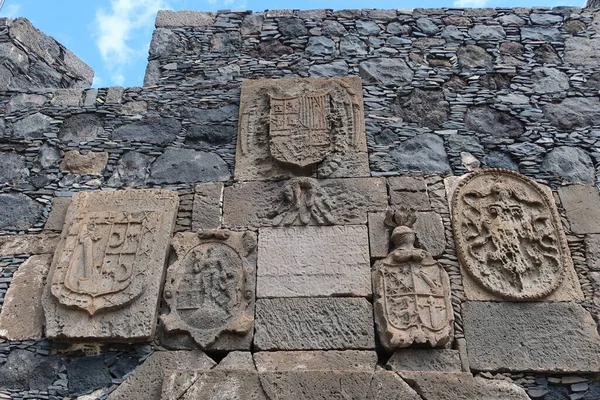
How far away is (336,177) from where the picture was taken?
4.12m

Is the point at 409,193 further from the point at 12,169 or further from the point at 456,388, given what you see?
the point at 12,169

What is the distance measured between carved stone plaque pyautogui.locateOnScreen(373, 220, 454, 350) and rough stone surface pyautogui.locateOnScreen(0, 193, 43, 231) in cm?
250

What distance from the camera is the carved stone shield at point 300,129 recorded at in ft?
13.6

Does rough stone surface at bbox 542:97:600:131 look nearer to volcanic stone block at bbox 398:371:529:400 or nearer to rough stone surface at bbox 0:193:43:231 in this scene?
volcanic stone block at bbox 398:371:529:400

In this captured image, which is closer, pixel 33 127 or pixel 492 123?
pixel 492 123

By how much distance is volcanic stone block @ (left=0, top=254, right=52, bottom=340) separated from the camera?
141 inches

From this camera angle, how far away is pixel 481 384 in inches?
125

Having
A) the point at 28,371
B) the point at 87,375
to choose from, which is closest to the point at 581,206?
the point at 87,375

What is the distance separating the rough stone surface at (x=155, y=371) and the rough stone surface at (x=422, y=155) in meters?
1.99

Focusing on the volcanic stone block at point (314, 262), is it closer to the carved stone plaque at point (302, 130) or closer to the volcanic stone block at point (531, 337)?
the carved stone plaque at point (302, 130)

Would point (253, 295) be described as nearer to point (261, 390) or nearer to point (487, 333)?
point (261, 390)

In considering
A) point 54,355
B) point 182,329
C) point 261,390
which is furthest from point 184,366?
point 54,355

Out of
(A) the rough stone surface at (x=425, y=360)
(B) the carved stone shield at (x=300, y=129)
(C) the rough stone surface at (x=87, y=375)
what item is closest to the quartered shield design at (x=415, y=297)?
(A) the rough stone surface at (x=425, y=360)

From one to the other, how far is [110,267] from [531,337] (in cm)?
263
